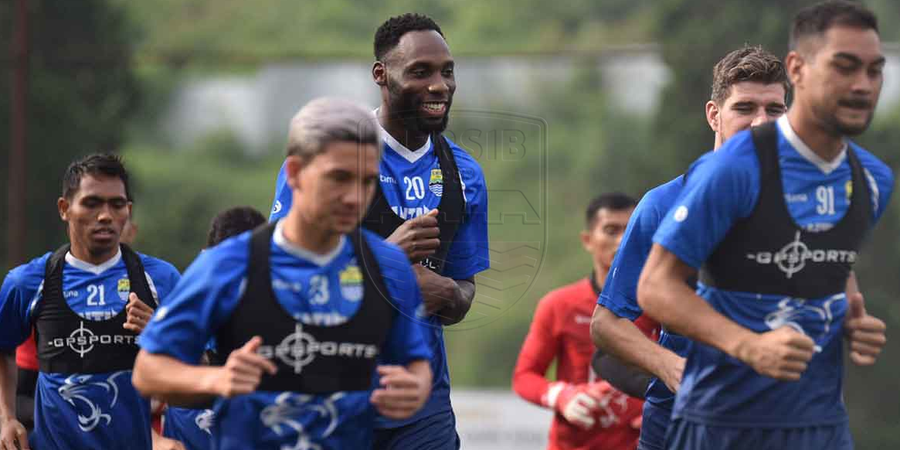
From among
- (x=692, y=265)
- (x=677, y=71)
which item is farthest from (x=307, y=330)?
(x=677, y=71)

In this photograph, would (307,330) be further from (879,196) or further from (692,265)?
(879,196)

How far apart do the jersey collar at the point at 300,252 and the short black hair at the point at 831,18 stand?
157 centimetres

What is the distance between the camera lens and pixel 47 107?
45.8 feet

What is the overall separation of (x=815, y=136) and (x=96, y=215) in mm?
3501

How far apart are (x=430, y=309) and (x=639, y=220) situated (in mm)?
866

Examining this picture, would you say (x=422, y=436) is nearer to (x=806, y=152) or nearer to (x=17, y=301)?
(x=806, y=152)

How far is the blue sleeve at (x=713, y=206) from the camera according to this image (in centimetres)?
404

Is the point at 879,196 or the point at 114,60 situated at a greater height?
the point at 114,60

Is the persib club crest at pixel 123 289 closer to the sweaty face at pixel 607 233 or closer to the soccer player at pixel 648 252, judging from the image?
the soccer player at pixel 648 252

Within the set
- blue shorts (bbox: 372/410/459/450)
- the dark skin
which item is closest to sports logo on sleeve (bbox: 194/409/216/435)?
blue shorts (bbox: 372/410/459/450)

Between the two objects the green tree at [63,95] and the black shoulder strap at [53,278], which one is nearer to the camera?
the black shoulder strap at [53,278]

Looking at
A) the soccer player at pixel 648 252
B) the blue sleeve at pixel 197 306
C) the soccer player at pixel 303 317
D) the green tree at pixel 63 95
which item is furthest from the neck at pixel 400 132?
the green tree at pixel 63 95

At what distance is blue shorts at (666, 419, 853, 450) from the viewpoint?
4191 millimetres

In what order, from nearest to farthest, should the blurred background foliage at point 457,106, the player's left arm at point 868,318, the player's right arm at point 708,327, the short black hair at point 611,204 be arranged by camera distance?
the player's right arm at point 708,327 < the player's left arm at point 868,318 < the short black hair at point 611,204 < the blurred background foliage at point 457,106
